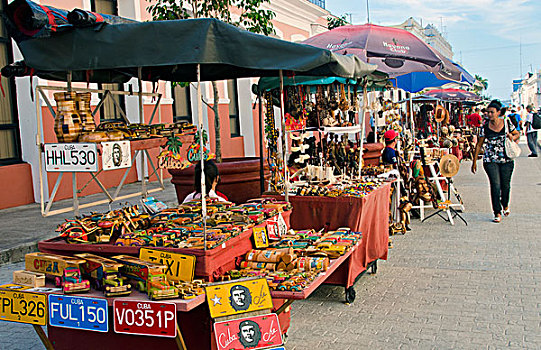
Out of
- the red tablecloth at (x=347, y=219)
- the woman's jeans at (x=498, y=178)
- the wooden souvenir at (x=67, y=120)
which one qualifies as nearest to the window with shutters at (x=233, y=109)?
the woman's jeans at (x=498, y=178)

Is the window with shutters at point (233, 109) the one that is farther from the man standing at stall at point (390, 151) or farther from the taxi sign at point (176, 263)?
the taxi sign at point (176, 263)

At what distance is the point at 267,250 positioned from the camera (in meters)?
4.41

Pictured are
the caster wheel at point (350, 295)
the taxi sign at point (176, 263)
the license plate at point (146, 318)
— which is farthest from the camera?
the caster wheel at point (350, 295)

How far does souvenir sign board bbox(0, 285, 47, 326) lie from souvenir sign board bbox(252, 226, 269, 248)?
1.63 meters

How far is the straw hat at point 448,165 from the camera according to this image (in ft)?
32.2

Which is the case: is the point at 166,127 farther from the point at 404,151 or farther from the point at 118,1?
the point at 118,1

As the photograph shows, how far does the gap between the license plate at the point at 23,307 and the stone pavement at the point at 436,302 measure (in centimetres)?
125

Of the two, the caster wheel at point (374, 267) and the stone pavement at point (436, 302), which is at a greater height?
the caster wheel at point (374, 267)

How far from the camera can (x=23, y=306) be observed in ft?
11.7

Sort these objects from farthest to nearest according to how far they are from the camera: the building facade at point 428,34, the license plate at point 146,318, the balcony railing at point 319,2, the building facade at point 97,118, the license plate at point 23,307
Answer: the building facade at point 428,34 < the balcony railing at point 319,2 < the building facade at point 97,118 < the license plate at point 23,307 < the license plate at point 146,318

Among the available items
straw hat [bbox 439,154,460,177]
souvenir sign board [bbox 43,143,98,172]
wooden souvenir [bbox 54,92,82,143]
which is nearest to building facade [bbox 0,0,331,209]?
wooden souvenir [bbox 54,92,82,143]

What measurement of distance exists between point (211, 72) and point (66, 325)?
347 centimetres

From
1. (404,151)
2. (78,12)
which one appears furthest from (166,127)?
(404,151)

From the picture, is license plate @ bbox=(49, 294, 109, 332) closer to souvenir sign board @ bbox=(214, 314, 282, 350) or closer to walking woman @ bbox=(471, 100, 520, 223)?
souvenir sign board @ bbox=(214, 314, 282, 350)
